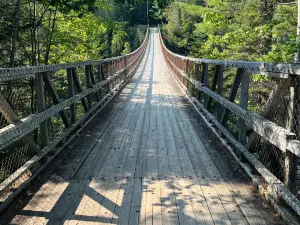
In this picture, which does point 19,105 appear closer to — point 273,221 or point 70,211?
point 70,211

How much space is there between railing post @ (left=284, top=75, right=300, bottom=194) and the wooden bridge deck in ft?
1.22

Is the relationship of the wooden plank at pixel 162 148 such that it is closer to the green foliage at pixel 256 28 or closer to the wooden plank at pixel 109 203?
the wooden plank at pixel 109 203

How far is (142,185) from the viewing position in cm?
368

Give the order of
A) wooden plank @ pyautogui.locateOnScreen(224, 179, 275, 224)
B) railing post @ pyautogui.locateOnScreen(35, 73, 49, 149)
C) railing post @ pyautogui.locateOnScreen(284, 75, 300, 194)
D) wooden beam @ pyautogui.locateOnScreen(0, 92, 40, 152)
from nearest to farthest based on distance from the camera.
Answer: railing post @ pyautogui.locateOnScreen(284, 75, 300, 194) < wooden plank @ pyautogui.locateOnScreen(224, 179, 275, 224) < wooden beam @ pyautogui.locateOnScreen(0, 92, 40, 152) < railing post @ pyautogui.locateOnScreen(35, 73, 49, 149)

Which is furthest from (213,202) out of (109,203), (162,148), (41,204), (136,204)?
(162,148)

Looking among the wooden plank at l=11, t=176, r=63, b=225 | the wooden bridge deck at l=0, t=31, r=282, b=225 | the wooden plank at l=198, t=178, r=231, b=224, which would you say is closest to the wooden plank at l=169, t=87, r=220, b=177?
the wooden bridge deck at l=0, t=31, r=282, b=225

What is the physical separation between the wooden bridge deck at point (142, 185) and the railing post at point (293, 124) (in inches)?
14.6

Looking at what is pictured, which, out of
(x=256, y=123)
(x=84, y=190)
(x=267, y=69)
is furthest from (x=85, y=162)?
(x=267, y=69)

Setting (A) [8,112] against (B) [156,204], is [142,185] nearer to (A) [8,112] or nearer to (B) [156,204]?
(B) [156,204]

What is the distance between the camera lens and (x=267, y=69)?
10.2ft

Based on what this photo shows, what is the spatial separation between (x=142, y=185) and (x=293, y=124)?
1699 millimetres

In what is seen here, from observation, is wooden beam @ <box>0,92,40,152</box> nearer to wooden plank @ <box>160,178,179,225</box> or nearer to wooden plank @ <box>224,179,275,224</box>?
wooden plank @ <box>160,178,179,225</box>

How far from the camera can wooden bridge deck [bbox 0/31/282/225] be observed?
119 inches

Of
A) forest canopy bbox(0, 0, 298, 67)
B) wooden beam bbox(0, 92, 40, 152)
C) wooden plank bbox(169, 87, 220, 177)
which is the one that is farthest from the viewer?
forest canopy bbox(0, 0, 298, 67)
